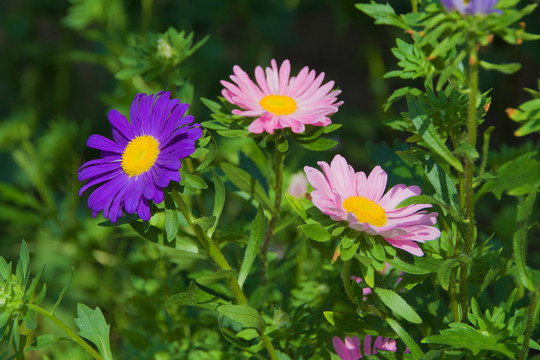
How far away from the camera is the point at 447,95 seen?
28.5 inches

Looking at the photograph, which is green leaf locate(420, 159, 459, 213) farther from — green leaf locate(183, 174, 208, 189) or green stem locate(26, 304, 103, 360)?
green stem locate(26, 304, 103, 360)

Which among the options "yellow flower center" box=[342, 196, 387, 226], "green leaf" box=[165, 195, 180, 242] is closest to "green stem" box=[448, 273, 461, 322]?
"yellow flower center" box=[342, 196, 387, 226]

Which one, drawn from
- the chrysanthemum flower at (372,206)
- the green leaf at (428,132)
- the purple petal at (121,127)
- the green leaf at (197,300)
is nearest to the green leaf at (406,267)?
the chrysanthemum flower at (372,206)

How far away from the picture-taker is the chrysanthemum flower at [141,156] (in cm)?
64

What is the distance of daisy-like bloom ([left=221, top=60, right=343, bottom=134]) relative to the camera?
28.3 inches

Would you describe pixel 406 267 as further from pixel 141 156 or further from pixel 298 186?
pixel 298 186

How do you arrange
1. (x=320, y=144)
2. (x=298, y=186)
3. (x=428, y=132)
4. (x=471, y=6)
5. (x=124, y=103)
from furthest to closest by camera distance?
(x=124, y=103)
(x=298, y=186)
(x=320, y=144)
(x=428, y=132)
(x=471, y=6)

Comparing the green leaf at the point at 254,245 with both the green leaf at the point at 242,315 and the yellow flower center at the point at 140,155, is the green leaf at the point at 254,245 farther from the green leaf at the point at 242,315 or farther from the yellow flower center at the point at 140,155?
the yellow flower center at the point at 140,155

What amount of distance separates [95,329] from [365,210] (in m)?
0.39

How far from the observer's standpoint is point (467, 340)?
2.12ft

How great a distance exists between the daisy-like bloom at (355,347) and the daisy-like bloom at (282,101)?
29 centimetres

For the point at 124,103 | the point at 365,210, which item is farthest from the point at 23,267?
the point at 124,103

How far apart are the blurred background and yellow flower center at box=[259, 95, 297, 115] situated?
0.19 metres

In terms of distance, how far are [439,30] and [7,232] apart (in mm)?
1738
